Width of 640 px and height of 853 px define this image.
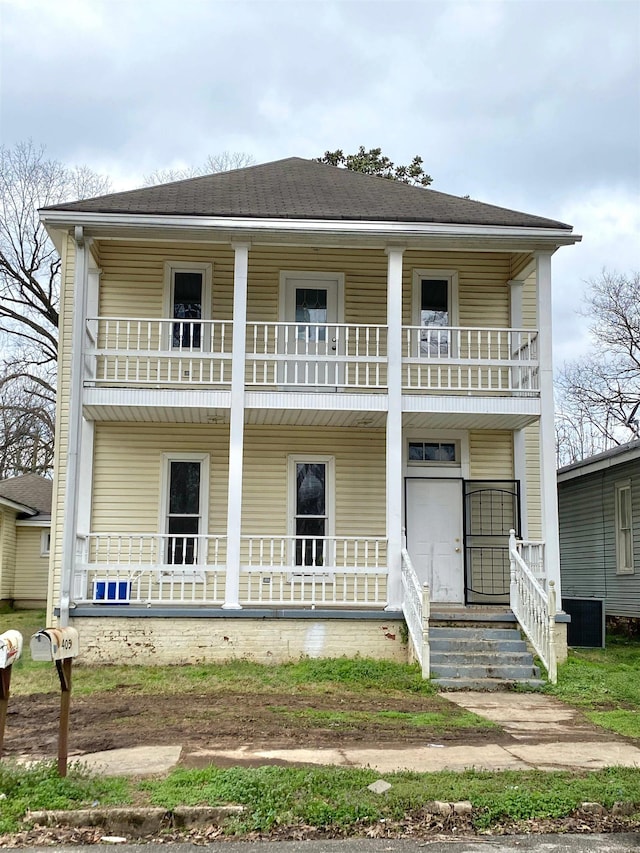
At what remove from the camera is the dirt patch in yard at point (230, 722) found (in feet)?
26.6

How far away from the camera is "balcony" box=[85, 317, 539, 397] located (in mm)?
14422

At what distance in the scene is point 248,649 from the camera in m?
12.7

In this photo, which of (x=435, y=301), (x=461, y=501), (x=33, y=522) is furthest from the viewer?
(x=33, y=522)

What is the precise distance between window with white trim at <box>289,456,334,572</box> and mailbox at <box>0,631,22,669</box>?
890 centimetres

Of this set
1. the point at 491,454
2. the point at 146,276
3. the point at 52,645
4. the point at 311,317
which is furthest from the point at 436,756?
the point at 146,276

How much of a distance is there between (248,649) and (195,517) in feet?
10.5

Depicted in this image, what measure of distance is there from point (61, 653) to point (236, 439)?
7102 millimetres

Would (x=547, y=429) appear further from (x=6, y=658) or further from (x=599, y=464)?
(x=6, y=658)

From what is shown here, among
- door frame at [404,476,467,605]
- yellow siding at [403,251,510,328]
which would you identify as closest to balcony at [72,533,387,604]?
door frame at [404,476,467,605]

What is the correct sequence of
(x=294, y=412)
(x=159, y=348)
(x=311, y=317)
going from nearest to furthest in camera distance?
(x=294, y=412), (x=159, y=348), (x=311, y=317)

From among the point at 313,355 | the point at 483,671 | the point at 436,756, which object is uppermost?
the point at 313,355

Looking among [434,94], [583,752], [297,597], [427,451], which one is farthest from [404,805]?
[434,94]

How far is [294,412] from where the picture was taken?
1435cm

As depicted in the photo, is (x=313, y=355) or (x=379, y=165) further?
(x=379, y=165)
